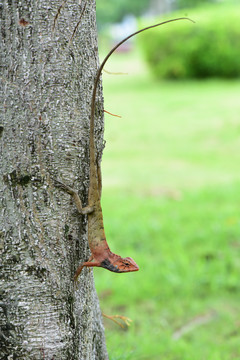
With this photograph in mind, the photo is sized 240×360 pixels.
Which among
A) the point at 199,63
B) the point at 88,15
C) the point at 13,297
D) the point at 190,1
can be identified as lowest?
the point at 13,297

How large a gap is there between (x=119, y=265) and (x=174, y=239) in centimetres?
281

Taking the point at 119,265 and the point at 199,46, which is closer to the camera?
the point at 119,265

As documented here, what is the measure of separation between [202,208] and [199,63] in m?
12.4

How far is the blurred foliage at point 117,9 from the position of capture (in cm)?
4166

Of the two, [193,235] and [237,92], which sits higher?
[237,92]

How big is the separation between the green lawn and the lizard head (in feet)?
2.97

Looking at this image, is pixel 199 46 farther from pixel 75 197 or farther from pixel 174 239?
pixel 75 197

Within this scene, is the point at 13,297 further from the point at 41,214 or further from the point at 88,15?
the point at 88,15

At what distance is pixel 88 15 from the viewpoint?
1888 millimetres

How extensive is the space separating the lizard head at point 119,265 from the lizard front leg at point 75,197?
22 centimetres

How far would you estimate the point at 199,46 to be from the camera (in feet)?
54.7

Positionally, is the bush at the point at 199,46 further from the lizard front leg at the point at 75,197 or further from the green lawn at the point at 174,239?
the lizard front leg at the point at 75,197

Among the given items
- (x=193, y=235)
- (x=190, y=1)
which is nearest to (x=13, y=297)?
(x=193, y=235)

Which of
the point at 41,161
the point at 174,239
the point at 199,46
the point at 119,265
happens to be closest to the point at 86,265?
the point at 119,265
